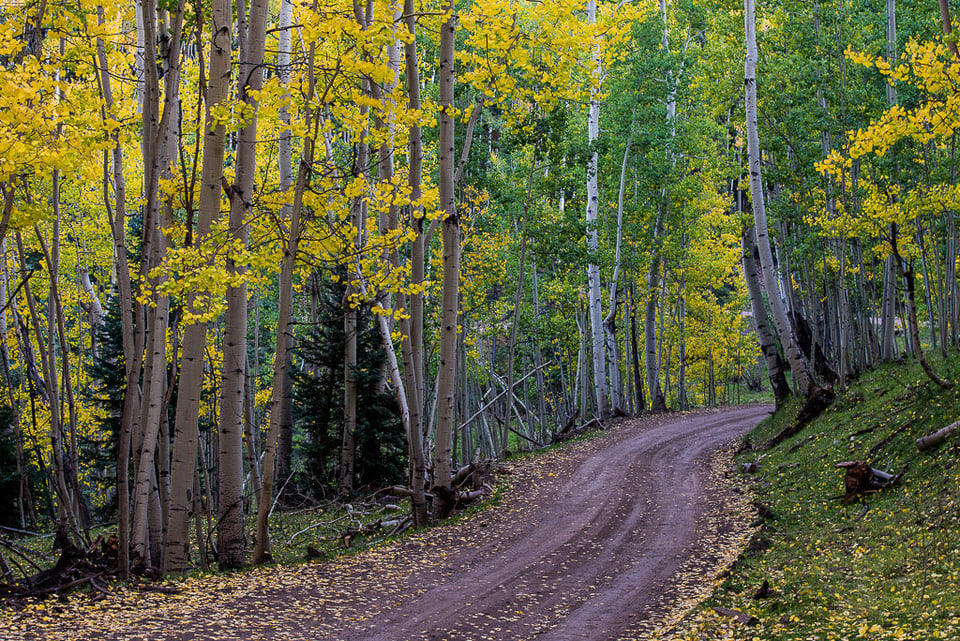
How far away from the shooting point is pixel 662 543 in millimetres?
8781

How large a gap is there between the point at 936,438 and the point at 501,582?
224 inches

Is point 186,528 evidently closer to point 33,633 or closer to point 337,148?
point 33,633

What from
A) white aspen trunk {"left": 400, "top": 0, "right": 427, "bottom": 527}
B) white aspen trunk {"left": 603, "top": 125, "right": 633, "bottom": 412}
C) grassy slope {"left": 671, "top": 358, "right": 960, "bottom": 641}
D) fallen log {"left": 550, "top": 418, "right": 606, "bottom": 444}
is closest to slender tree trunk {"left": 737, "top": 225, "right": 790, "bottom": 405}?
grassy slope {"left": 671, "top": 358, "right": 960, "bottom": 641}

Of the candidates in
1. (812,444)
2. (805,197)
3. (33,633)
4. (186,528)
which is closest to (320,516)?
(186,528)

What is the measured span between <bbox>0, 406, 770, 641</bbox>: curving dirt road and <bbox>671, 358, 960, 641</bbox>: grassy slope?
2.23 feet

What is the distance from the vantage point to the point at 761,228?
14.4 meters

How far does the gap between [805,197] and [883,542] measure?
33.6 ft

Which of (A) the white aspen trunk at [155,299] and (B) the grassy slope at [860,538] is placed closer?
(B) the grassy slope at [860,538]

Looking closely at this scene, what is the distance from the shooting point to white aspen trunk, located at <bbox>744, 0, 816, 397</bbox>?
14.3 metres

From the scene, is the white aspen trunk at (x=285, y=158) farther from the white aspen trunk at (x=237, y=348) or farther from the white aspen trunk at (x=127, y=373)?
the white aspen trunk at (x=127, y=373)

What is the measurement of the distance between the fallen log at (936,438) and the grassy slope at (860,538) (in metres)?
0.11

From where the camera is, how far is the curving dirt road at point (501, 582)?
590cm

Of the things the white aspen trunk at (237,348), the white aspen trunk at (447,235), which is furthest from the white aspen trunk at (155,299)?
the white aspen trunk at (447,235)

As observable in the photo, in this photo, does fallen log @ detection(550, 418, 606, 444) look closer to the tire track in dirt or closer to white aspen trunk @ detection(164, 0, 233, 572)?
the tire track in dirt
